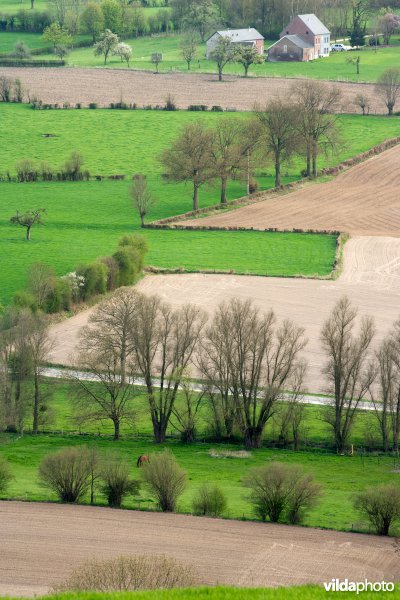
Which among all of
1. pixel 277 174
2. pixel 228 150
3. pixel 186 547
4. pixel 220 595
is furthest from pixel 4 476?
pixel 277 174

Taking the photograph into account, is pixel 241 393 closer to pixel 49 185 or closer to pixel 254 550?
pixel 254 550

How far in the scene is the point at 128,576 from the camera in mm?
40562

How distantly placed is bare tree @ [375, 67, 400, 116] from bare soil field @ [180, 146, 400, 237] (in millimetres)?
20053

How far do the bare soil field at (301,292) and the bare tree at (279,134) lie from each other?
22.5 metres

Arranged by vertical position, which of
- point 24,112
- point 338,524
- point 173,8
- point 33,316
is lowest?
point 338,524

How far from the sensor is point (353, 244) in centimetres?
9900

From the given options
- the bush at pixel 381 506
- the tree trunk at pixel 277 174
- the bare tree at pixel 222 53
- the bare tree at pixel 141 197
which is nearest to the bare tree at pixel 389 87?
the bare tree at pixel 222 53

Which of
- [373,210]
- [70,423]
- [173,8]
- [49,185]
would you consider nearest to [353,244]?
[373,210]

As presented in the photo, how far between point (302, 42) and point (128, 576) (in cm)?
13704

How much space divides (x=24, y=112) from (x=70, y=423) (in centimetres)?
8269

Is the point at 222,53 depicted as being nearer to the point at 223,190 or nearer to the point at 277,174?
the point at 277,174

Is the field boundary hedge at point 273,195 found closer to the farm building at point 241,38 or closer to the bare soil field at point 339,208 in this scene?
the bare soil field at point 339,208

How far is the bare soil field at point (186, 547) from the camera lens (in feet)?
147

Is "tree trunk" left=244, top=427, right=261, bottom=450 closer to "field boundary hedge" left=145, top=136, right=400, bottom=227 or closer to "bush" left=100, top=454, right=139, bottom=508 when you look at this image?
"bush" left=100, top=454, right=139, bottom=508
